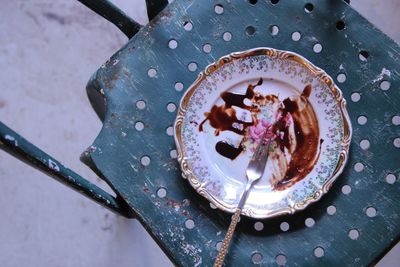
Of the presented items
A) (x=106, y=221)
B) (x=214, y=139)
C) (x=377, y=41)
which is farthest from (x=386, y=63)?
(x=106, y=221)

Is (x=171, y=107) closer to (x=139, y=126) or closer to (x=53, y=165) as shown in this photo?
(x=139, y=126)

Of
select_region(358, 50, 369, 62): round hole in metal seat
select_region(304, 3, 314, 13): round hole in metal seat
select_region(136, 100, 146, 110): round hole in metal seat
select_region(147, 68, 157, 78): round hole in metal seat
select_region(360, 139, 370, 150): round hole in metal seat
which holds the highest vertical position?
select_region(358, 50, 369, 62): round hole in metal seat

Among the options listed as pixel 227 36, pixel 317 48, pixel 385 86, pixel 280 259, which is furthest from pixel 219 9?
pixel 280 259

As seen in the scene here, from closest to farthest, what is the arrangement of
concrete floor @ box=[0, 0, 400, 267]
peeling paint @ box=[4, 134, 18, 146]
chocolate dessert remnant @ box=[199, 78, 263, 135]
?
1. peeling paint @ box=[4, 134, 18, 146]
2. chocolate dessert remnant @ box=[199, 78, 263, 135]
3. concrete floor @ box=[0, 0, 400, 267]

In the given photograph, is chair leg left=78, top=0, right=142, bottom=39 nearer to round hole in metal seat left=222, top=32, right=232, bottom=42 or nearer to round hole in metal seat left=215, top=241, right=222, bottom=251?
round hole in metal seat left=222, top=32, right=232, bottom=42

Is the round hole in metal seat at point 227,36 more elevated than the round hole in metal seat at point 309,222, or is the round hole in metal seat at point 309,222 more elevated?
the round hole in metal seat at point 227,36

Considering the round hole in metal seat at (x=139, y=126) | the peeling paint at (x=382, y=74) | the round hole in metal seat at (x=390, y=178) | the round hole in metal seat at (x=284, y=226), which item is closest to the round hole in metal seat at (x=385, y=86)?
the peeling paint at (x=382, y=74)

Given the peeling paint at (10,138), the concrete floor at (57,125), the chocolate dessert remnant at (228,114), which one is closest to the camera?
the peeling paint at (10,138)

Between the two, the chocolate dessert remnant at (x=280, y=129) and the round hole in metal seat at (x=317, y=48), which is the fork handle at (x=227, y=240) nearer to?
the chocolate dessert remnant at (x=280, y=129)

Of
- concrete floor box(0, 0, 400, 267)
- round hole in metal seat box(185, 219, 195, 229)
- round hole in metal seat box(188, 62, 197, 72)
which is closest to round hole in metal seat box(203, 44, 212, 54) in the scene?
round hole in metal seat box(188, 62, 197, 72)
